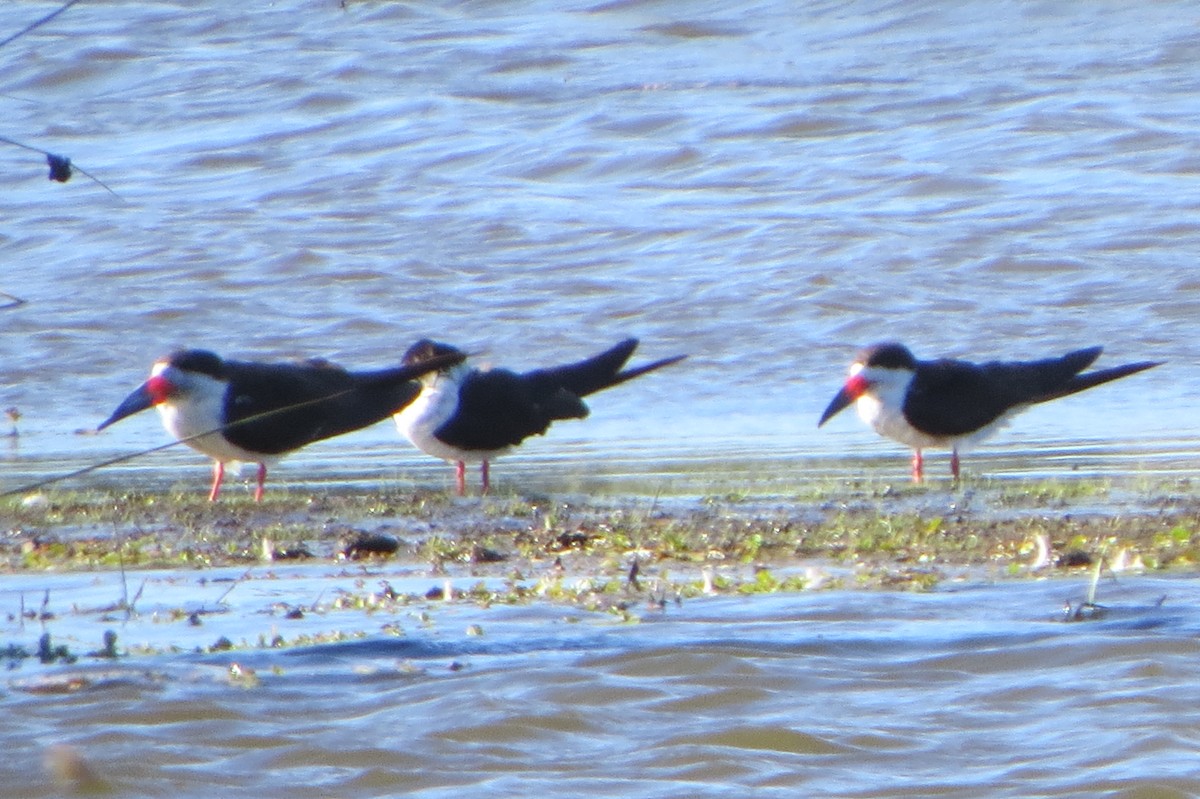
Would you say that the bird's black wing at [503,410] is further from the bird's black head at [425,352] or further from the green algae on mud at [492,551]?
the green algae on mud at [492,551]

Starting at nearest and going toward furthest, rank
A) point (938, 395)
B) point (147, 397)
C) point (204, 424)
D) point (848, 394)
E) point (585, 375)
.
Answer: point (204, 424) < point (147, 397) < point (938, 395) < point (848, 394) < point (585, 375)

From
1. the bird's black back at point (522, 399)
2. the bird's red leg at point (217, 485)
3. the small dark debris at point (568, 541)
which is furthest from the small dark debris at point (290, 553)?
the bird's black back at point (522, 399)

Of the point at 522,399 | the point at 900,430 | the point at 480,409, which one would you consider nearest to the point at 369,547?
the point at 480,409

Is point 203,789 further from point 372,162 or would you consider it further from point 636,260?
point 372,162

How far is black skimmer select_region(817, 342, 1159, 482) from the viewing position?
775 centimetres

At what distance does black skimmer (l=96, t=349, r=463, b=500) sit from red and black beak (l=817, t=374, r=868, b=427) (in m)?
1.56

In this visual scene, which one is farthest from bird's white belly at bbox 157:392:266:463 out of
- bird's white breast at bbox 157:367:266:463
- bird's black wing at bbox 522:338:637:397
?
bird's black wing at bbox 522:338:637:397

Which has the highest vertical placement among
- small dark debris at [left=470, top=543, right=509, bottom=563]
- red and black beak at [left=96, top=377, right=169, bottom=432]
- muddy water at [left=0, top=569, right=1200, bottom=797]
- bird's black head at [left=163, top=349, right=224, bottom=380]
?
bird's black head at [left=163, top=349, right=224, bottom=380]

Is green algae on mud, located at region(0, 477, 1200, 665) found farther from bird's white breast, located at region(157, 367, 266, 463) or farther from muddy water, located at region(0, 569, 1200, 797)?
bird's white breast, located at region(157, 367, 266, 463)

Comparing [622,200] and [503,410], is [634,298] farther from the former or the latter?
[503,410]

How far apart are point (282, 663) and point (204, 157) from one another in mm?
11264

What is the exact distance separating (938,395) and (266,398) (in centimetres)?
245

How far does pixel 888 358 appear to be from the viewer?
803 cm

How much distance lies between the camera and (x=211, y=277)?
12.5 m
